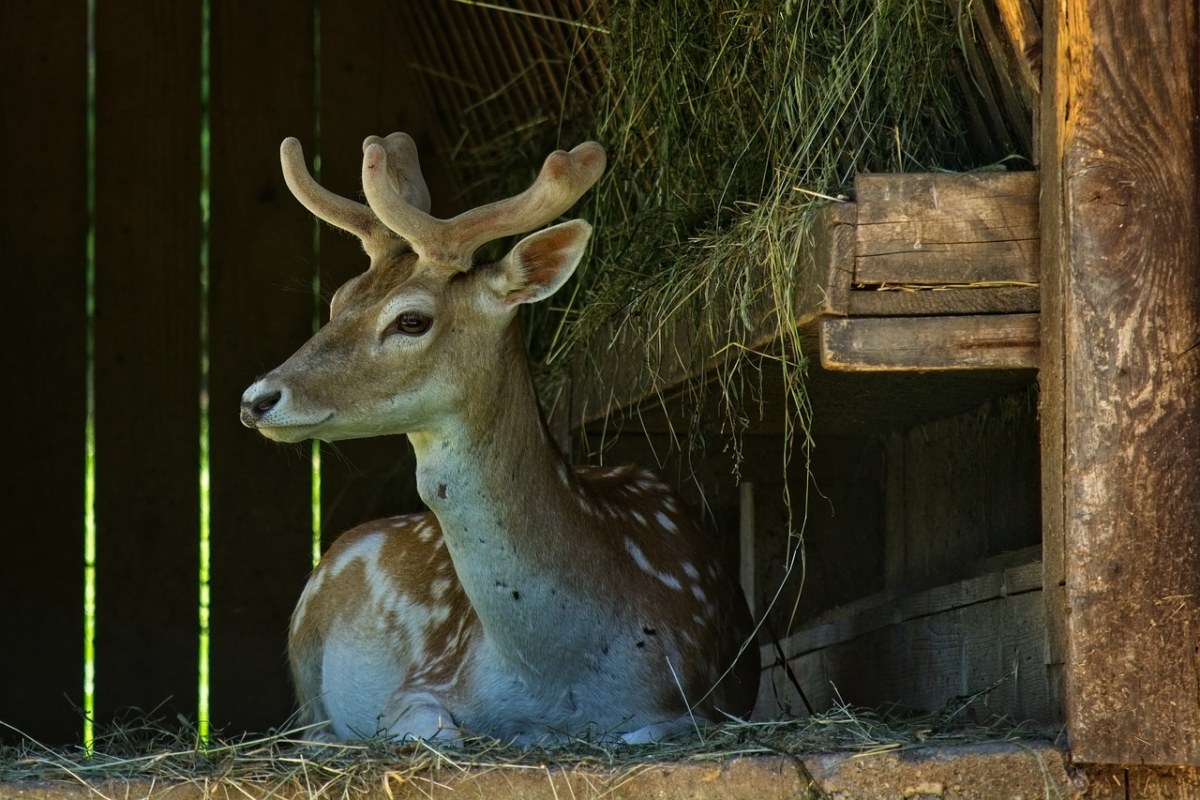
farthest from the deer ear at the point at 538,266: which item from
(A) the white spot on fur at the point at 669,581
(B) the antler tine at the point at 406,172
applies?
(A) the white spot on fur at the point at 669,581

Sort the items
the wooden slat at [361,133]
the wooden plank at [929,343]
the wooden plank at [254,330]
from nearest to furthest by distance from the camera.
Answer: the wooden plank at [929,343] → the wooden plank at [254,330] → the wooden slat at [361,133]

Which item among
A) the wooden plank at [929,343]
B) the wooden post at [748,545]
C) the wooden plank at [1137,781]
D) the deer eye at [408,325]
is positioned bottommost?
the wooden plank at [1137,781]

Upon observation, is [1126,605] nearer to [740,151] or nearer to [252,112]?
[740,151]

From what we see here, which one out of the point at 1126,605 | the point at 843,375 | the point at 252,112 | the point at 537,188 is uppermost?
the point at 252,112

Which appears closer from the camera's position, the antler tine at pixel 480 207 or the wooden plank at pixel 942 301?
the wooden plank at pixel 942 301

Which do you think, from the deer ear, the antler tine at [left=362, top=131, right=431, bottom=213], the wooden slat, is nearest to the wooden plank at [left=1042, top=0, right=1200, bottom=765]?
the deer ear

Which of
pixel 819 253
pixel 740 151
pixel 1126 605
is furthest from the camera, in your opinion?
pixel 740 151

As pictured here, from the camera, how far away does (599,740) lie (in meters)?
4.25

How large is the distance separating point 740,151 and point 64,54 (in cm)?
298

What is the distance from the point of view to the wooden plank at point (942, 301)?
398 cm

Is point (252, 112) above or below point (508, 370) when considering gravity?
above

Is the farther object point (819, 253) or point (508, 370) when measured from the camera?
point (508, 370)

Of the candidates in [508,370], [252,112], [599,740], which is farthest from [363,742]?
[252,112]

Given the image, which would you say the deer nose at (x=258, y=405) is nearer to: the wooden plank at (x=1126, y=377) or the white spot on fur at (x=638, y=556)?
the white spot on fur at (x=638, y=556)
